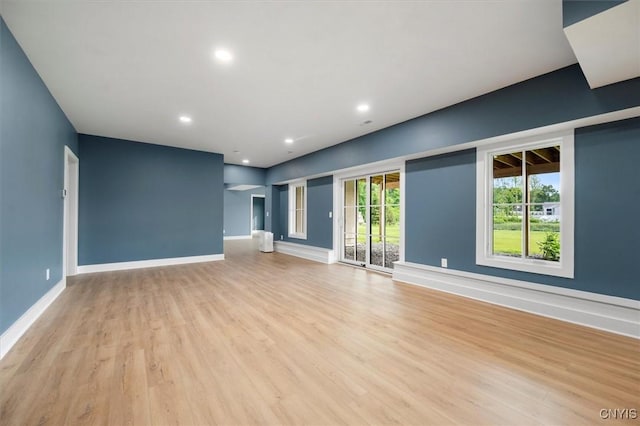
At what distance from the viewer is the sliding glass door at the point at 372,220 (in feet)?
18.0

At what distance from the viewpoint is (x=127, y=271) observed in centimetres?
566

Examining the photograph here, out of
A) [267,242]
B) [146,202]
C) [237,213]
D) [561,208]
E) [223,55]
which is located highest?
[223,55]

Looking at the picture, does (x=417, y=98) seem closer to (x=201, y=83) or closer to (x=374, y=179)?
(x=374, y=179)

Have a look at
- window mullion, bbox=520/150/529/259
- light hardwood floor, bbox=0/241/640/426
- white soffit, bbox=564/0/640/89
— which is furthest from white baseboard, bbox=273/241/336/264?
white soffit, bbox=564/0/640/89

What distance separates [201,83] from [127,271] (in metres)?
4.53

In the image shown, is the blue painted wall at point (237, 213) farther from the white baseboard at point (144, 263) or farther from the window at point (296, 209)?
the white baseboard at point (144, 263)

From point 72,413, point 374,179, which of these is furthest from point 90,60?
point 374,179

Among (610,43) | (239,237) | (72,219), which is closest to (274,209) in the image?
(239,237)

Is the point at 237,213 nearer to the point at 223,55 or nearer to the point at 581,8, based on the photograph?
the point at 223,55

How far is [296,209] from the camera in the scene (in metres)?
8.48

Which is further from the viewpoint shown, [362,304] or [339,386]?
[362,304]

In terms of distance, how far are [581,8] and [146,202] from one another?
288 inches

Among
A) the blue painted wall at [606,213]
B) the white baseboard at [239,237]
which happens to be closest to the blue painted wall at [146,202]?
the white baseboard at [239,237]

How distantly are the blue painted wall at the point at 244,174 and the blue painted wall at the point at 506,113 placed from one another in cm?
450
